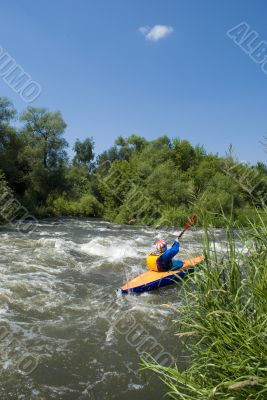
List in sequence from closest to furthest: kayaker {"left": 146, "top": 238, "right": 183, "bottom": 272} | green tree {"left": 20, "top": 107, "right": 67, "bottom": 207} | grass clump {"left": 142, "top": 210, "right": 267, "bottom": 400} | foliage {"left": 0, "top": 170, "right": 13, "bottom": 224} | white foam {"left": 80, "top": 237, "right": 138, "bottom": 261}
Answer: grass clump {"left": 142, "top": 210, "right": 267, "bottom": 400} < kayaker {"left": 146, "top": 238, "right": 183, "bottom": 272} < white foam {"left": 80, "top": 237, "right": 138, "bottom": 261} < foliage {"left": 0, "top": 170, "right": 13, "bottom": 224} < green tree {"left": 20, "top": 107, "right": 67, "bottom": 207}

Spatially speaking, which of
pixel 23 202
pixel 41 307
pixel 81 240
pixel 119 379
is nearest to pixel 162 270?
pixel 41 307

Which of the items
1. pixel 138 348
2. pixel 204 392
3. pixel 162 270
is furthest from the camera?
pixel 162 270

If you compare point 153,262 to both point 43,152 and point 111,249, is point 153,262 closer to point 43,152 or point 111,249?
point 111,249

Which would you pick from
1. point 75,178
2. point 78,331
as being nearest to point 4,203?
point 75,178

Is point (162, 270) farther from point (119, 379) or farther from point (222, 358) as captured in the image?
point (222, 358)

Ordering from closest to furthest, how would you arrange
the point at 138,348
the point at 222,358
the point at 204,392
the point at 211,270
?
1. the point at 204,392
2. the point at 222,358
3. the point at 211,270
4. the point at 138,348

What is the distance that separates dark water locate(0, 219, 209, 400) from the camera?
164 inches

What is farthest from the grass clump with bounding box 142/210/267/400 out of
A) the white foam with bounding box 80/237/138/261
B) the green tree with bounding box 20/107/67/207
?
the green tree with bounding box 20/107/67/207

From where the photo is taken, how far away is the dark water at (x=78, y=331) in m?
4.16

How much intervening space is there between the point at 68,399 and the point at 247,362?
2395 millimetres

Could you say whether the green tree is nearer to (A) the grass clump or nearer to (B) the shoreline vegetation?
(B) the shoreline vegetation

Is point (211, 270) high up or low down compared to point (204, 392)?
up

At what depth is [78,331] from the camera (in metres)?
5.68

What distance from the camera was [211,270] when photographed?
267 cm
